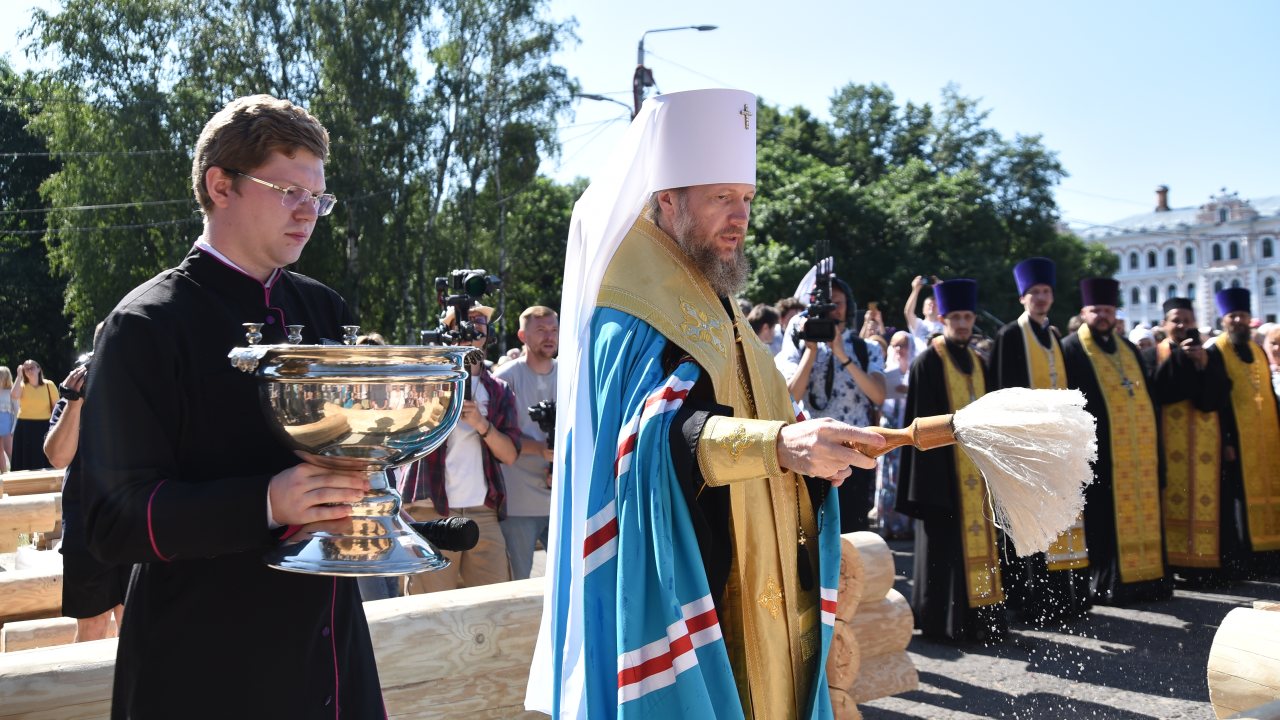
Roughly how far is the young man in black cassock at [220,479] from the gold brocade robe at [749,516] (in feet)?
3.31

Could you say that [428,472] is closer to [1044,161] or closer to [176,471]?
[176,471]

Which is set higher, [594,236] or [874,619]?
[594,236]

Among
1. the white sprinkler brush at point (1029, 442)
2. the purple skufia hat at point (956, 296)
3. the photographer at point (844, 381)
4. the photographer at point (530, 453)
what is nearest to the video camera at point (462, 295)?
the photographer at point (530, 453)

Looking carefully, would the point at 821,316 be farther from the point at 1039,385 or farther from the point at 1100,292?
the point at 1100,292

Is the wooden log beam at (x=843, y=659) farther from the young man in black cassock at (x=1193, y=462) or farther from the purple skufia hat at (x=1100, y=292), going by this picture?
the young man in black cassock at (x=1193, y=462)

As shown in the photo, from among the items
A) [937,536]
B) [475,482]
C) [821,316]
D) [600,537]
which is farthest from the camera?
[937,536]

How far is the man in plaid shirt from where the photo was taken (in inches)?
231

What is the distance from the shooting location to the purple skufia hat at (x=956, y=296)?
7.22 meters

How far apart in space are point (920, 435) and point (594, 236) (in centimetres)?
112

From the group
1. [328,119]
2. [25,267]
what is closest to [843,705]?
[328,119]

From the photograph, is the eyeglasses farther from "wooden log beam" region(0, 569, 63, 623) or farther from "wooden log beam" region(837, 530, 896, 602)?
"wooden log beam" region(0, 569, 63, 623)

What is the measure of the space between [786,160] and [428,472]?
113 feet

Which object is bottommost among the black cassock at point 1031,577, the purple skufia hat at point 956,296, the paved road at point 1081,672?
the paved road at point 1081,672

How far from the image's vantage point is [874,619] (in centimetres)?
512
